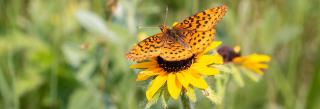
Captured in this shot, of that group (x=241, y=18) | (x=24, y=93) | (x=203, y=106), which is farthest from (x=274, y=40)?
(x=24, y=93)

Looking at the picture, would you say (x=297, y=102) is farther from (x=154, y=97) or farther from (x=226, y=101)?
(x=154, y=97)

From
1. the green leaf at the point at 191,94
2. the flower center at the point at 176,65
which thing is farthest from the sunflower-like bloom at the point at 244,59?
the green leaf at the point at 191,94

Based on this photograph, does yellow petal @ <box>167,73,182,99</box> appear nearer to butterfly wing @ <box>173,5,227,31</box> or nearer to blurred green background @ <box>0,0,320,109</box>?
butterfly wing @ <box>173,5,227,31</box>

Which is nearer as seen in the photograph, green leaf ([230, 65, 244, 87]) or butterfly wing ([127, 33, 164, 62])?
butterfly wing ([127, 33, 164, 62])

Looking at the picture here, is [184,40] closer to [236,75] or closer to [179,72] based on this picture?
[179,72]

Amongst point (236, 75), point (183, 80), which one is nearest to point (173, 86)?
point (183, 80)

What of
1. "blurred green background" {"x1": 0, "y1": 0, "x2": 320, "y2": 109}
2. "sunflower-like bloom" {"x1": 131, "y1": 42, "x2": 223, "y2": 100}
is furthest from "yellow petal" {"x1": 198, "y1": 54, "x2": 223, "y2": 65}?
"blurred green background" {"x1": 0, "y1": 0, "x2": 320, "y2": 109}
